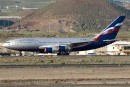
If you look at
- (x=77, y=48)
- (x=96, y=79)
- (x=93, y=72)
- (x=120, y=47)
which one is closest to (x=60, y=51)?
(x=77, y=48)

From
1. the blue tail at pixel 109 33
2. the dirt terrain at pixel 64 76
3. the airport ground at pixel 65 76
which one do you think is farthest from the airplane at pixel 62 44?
the dirt terrain at pixel 64 76

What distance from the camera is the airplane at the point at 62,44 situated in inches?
3733

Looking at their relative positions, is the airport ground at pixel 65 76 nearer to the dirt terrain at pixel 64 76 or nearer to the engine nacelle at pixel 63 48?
the dirt terrain at pixel 64 76

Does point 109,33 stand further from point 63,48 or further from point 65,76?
point 65,76

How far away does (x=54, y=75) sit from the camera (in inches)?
2224

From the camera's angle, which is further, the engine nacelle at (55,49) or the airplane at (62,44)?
the airplane at (62,44)

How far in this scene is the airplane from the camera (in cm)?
9481

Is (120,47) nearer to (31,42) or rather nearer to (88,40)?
(88,40)

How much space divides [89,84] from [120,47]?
53.0 metres

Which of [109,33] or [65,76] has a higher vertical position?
[109,33]

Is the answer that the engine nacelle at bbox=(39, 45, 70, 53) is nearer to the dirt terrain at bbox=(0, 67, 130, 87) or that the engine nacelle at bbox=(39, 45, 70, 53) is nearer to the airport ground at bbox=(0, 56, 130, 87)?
the airport ground at bbox=(0, 56, 130, 87)

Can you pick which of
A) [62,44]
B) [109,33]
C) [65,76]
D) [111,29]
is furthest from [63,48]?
[65,76]

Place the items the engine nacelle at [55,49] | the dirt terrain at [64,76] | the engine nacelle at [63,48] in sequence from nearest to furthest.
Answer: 1. the dirt terrain at [64,76]
2. the engine nacelle at [55,49]
3. the engine nacelle at [63,48]

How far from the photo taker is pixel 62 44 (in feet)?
315
